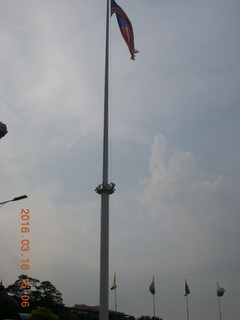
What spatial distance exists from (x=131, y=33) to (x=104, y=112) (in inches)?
308

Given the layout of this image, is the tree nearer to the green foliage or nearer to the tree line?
the tree line

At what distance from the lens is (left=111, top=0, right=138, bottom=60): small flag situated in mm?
34188

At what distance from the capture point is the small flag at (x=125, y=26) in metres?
34.2

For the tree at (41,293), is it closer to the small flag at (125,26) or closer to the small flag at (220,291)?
the small flag at (220,291)

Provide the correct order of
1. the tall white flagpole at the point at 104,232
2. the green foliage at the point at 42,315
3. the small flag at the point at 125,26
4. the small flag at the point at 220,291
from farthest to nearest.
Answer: the small flag at the point at 220,291
the small flag at the point at 125,26
the tall white flagpole at the point at 104,232
the green foliage at the point at 42,315

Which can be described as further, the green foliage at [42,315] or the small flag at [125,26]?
the small flag at [125,26]

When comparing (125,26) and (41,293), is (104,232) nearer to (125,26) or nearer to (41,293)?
(125,26)

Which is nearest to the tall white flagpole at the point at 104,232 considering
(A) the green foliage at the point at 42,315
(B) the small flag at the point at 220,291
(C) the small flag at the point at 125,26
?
(C) the small flag at the point at 125,26

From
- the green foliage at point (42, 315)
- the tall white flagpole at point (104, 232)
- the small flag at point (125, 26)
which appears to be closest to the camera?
the green foliage at point (42, 315)

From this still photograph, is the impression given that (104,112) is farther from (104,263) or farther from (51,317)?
(51,317)

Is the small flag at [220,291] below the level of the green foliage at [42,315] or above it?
above

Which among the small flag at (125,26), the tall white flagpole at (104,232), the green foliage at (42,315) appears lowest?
the green foliage at (42,315)

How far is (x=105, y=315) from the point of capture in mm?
27125

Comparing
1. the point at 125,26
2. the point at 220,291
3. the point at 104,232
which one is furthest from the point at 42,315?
the point at 220,291
